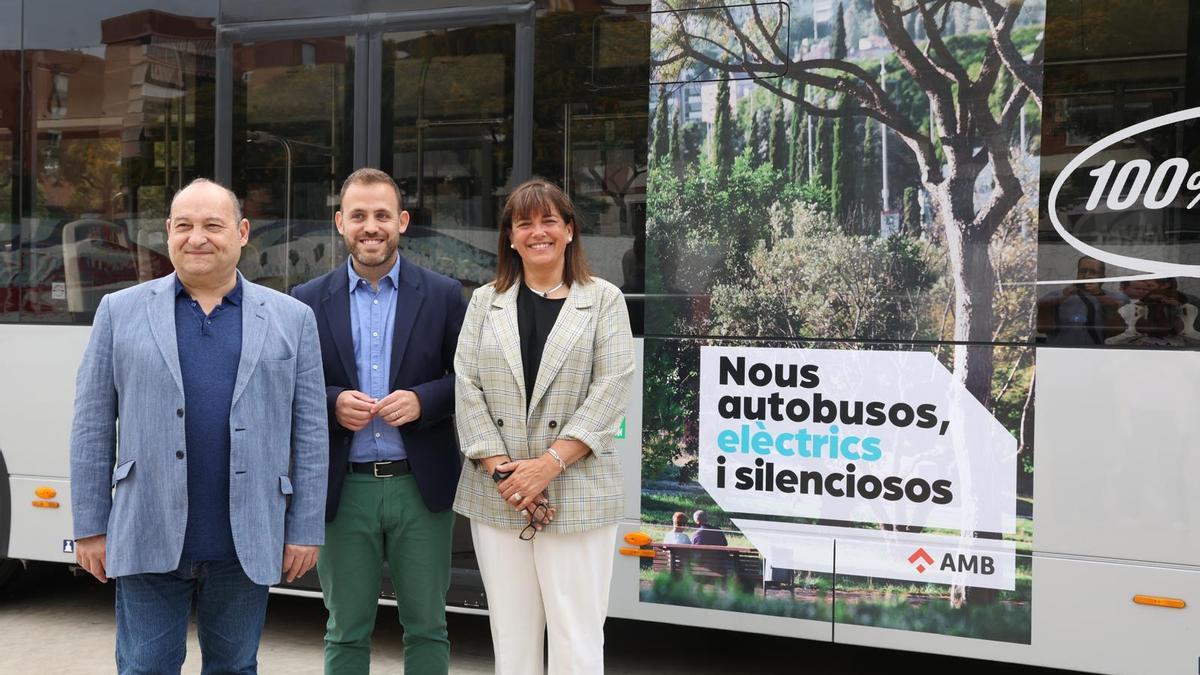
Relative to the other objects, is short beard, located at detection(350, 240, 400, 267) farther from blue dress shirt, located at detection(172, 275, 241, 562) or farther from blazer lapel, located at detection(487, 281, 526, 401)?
blue dress shirt, located at detection(172, 275, 241, 562)

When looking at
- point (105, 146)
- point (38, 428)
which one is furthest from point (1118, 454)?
point (38, 428)

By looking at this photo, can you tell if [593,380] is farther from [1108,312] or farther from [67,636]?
[67,636]

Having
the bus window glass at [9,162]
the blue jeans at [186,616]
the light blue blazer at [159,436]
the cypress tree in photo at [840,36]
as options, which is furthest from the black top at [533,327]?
the bus window glass at [9,162]

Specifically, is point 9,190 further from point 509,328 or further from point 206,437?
point 509,328

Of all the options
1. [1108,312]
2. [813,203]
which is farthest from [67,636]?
[1108,312]

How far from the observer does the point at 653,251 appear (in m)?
4.52

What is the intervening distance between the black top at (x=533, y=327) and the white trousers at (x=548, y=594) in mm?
440

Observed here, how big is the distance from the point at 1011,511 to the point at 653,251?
1.67 metres

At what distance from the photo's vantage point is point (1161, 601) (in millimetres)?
3967

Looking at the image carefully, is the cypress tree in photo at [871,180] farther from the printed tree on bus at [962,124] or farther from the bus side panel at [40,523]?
the bus side panel at [40,523]

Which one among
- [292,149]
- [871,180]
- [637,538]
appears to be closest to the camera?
[871,180]

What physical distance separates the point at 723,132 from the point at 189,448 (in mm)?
2405

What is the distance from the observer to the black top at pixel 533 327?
11.2 feet

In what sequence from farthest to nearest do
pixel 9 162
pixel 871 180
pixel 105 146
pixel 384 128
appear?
pixel 9 162, pixel 105 146, pixel 384 128, pixel 871 180
